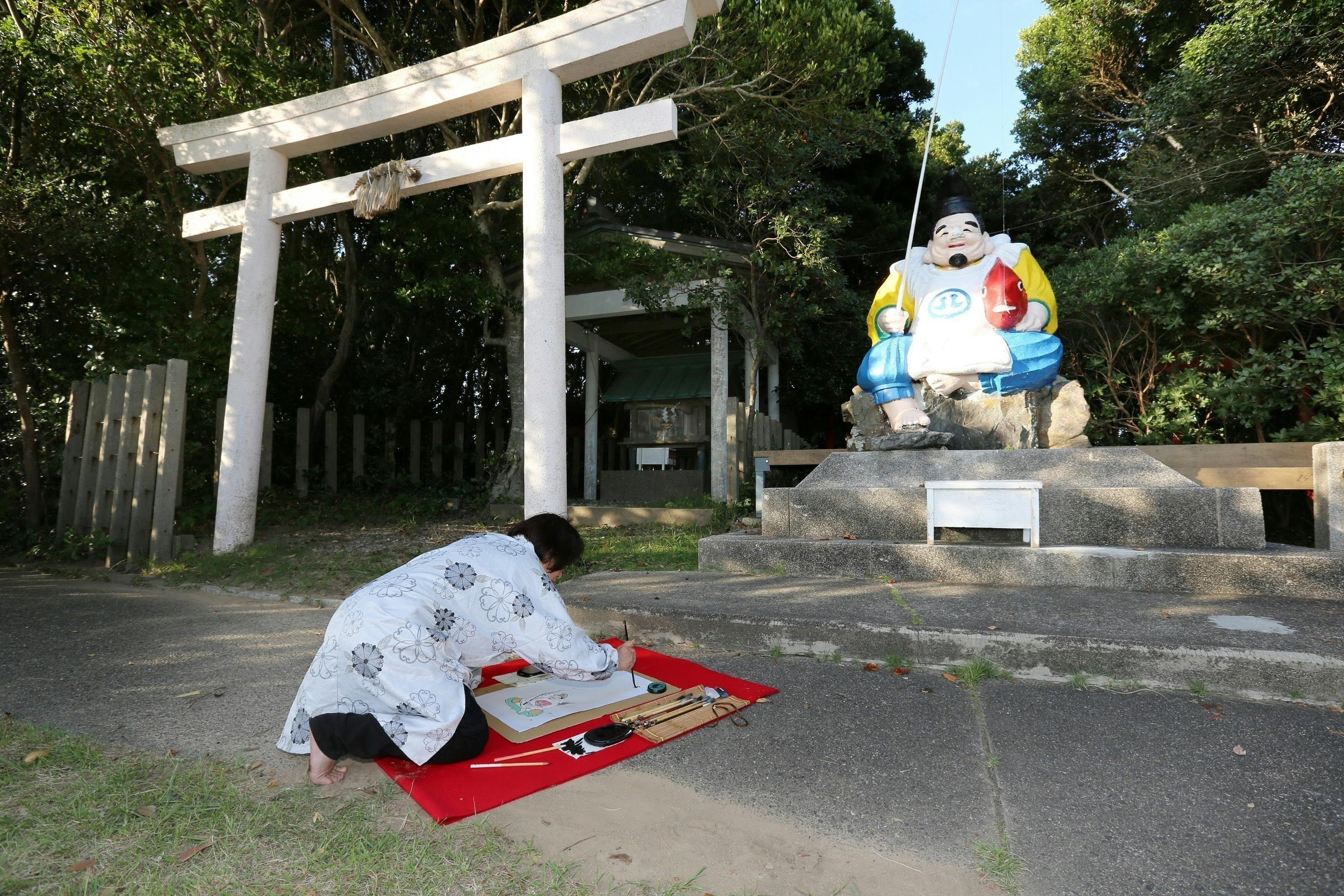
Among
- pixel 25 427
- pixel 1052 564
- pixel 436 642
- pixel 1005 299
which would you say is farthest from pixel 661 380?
pixel 436 642

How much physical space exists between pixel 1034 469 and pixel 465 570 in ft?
15.5

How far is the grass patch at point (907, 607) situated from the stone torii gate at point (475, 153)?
2510 mm

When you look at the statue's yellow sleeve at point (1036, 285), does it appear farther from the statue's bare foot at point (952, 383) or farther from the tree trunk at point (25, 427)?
the tree trunk at point (25, 427)

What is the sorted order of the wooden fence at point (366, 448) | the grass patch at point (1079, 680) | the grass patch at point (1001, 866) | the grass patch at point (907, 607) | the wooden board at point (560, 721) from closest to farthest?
the grass patch at point (1001, 866) → the wooden board at point (560, 721) → the grass patch at point (1079, 680) → the grass patch at point (907, 607) → the wooden fence at point (366, 448)

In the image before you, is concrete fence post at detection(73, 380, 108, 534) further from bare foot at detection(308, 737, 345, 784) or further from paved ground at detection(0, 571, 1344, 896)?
bare foot at detection(308, 737, 345, 784)

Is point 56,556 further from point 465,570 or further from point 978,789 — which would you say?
point 978,789

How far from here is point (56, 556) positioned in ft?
22.6

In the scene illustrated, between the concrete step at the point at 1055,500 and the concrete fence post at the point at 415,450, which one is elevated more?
the concrete fence post at the point at 415,450

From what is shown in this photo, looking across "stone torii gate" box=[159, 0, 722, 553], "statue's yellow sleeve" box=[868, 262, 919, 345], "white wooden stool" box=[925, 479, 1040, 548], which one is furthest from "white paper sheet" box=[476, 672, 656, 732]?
"statue's yellow sleeve" box=[868, 262, 919, 345]

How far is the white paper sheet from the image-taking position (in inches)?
109

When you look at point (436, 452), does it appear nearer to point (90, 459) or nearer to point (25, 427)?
point (25, 427)

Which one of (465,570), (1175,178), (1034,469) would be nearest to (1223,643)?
(1034,469)

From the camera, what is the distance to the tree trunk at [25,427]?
7719mm

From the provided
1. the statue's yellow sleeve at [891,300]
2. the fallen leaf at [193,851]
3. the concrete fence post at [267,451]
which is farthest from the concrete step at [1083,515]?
the concrete fence post at [267,451]
